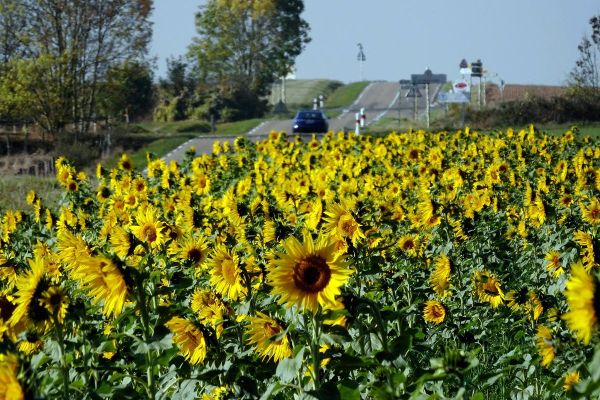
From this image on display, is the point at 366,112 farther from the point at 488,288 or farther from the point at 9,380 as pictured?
the point at 9,380

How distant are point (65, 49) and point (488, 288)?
35705 mm

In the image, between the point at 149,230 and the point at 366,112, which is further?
the point at 366,112

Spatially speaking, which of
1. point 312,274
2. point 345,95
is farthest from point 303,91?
point 312,274

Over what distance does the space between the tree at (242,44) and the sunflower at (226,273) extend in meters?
64.1

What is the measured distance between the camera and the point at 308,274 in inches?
155

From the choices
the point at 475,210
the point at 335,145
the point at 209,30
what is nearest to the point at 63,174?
the point at 475,210

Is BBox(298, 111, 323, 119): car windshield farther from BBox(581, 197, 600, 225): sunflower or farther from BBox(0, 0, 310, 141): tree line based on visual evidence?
BBox(581, 197, 600, 225): sunflower

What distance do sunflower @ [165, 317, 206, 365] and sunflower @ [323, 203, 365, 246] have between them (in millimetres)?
1558

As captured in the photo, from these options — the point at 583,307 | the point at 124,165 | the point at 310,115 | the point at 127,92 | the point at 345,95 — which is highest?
the point at 127,92

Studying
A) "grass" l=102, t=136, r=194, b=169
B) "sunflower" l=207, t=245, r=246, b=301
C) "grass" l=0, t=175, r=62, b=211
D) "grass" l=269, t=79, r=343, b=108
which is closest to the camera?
"sunflower" l=207, t=245, r=246, b=301

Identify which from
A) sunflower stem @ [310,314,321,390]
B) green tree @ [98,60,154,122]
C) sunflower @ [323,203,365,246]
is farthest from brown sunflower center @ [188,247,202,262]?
green tree @ [98,60,154,122]

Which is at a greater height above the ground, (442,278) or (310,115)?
(310,115)

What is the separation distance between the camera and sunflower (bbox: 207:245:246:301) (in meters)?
5.42

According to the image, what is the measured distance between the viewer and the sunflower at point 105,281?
407 centimetres
